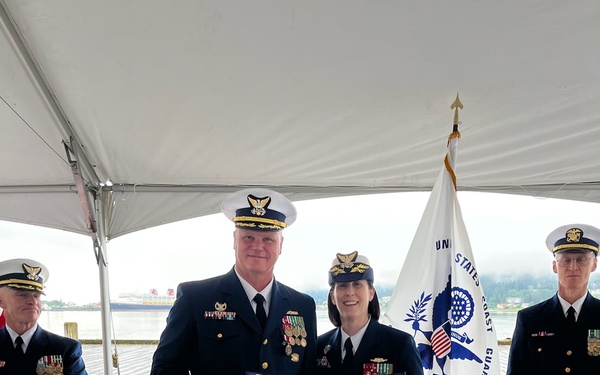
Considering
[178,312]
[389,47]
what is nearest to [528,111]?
[389,47]

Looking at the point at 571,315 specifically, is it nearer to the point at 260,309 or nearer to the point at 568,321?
the point at 568,321

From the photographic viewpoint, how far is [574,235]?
2.32m

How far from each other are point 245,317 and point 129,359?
14.8 metres

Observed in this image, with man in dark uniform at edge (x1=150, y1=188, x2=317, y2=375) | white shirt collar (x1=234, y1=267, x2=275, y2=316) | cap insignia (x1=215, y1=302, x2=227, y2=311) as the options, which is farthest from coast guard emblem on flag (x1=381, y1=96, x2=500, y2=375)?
cap insignia (x1=215, y1=302, x2=227, y2=311)

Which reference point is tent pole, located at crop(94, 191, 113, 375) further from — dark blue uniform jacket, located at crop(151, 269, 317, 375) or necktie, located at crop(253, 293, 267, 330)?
necktie, located at crop(253, 293, 267, 330)

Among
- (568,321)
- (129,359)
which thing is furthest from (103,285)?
(129,359)

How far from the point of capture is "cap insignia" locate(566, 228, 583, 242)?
2.31m

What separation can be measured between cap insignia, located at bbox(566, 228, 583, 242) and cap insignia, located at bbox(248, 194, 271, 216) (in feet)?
4.85

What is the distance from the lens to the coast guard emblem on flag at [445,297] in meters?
2.20

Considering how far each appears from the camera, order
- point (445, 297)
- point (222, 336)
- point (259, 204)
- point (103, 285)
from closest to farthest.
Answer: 1. point (222, 336)
2. point (259, 204)
3. point (445, 297)
4. point (103, 285)

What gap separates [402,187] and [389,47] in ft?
5.99

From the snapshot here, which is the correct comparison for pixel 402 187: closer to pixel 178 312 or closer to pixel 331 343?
pixel 331 343

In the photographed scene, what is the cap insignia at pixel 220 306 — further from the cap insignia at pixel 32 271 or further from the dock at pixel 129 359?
the dock at pixel 129 359

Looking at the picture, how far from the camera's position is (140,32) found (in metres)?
1.75
